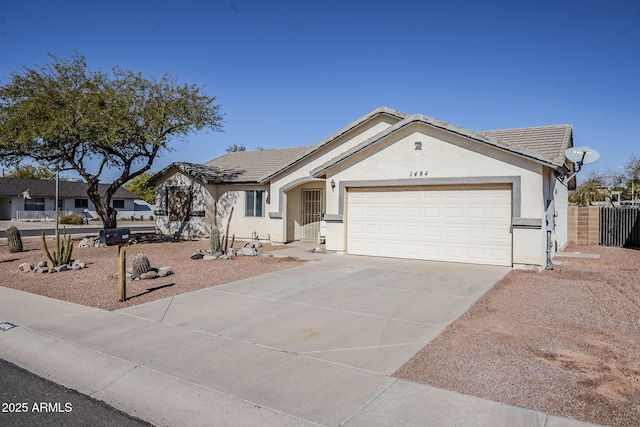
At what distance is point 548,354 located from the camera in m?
5.91

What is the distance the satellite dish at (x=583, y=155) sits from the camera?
47.0 feet

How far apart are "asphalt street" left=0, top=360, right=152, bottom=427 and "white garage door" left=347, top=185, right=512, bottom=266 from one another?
438 inches

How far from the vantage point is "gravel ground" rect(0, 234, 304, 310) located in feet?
31.7

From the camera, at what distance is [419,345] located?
6.34 m

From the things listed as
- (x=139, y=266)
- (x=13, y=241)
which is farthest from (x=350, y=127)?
(x=13, y=241)

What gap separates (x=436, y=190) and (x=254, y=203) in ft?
34.7

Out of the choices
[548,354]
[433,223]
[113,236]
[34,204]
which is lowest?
[548,354]

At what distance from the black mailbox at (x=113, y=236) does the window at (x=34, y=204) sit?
156 feet

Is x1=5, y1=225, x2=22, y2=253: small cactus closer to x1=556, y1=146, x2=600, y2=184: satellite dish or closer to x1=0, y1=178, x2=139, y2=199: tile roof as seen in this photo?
x1=556, y1=146, x2=600, y2=184: satellite dish

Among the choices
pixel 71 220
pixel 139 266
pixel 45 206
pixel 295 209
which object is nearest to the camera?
pixel 139 266

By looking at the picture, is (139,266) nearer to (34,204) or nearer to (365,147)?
(365,147)

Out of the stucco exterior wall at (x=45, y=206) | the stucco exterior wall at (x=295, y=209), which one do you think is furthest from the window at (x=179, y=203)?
the stucco exterior wall at (x=45, y=206)

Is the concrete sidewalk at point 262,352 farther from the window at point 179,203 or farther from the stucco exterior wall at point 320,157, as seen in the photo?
the window at point 179,203

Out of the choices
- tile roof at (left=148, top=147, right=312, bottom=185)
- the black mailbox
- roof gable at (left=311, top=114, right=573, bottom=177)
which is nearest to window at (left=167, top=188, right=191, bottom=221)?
tile roof at (left=148, top=147, right=312, bottom=185)
